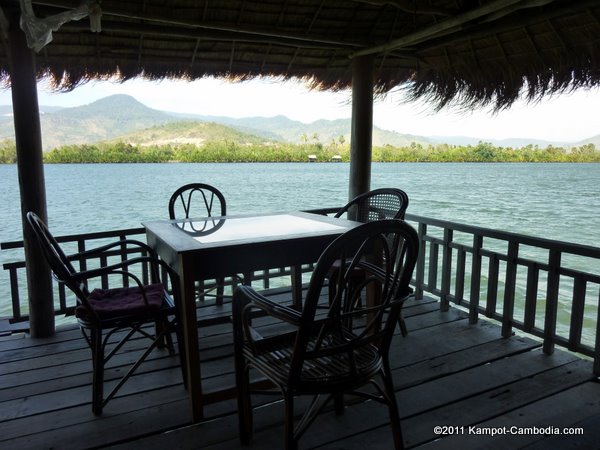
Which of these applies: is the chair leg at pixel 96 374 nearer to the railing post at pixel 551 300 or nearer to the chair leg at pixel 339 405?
the chair leg at pixel 339 405

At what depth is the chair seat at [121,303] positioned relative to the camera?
1.84m

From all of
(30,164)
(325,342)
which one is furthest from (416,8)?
(30,164)

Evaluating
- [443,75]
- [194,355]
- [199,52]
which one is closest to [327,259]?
[194,355]

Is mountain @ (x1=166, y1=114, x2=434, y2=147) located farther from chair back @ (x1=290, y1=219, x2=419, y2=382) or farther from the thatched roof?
chair back @ (x1=290, y1=219, x2=419, y2=382)

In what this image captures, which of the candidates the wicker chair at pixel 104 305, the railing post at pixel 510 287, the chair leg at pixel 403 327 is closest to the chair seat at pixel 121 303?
the wicker chair at pixel 104 305

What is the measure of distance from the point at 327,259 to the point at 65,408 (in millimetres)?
1551

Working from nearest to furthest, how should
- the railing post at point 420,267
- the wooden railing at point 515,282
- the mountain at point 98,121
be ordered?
the wooden railing at point 515,282
the railing post at point 420,267
the mountain at point 98,121

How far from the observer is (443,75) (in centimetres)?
362

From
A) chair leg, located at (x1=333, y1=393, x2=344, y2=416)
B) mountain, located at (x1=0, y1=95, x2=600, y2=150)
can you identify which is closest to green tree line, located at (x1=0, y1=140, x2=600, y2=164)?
mountain, located at (x1=0, y1=95, x2=600, y2=150)

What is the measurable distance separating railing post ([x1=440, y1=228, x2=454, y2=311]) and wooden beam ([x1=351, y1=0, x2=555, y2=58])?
133 centimetres

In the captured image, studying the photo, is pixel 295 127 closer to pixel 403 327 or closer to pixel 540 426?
pixel 403 327

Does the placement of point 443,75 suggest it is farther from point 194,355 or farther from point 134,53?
point 194,355

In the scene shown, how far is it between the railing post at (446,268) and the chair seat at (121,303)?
6.48 feet

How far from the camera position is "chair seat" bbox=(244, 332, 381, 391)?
130 cm
